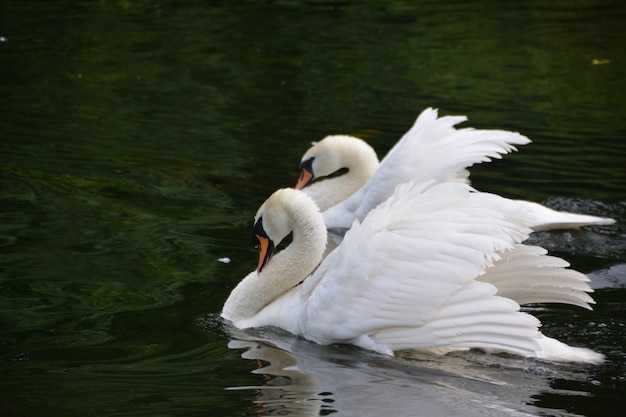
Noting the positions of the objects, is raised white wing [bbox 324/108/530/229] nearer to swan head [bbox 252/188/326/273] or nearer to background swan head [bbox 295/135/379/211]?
background swan head [bbox 295/135/379/211]

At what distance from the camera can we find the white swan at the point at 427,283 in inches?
205

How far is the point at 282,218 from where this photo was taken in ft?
20.6

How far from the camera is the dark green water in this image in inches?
197

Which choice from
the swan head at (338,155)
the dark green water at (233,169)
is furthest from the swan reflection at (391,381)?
the swan head at (338,155)

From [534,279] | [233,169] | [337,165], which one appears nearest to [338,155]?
[337,165]

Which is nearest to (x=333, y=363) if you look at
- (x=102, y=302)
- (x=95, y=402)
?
(x=95, y=402)

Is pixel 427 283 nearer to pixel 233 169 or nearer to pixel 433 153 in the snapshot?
Result: pixel 433 153

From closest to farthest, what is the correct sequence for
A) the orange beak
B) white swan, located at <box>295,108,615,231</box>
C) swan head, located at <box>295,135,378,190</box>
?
1. white swan, located at <box>295,108,615,231</box>
2. swan head, located at <box>295,135,378,190</box>
3. the orange beak

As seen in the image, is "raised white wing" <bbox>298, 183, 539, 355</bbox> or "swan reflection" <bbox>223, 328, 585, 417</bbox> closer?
"swan reflection" <bbox>223, 328, 585, 417</bbox>

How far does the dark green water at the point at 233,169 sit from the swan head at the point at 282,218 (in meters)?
0.42

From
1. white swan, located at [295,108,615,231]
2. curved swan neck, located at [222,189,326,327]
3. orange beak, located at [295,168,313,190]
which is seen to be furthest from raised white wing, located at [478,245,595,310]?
orange beak, located at [295,168,313,190]

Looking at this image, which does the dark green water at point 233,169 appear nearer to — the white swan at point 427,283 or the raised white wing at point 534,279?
the white swan at point 427,283

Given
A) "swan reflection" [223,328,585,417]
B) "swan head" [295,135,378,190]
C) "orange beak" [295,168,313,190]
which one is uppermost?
"swan head" [295,135,378,190]

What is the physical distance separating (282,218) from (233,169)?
3.48 meters
